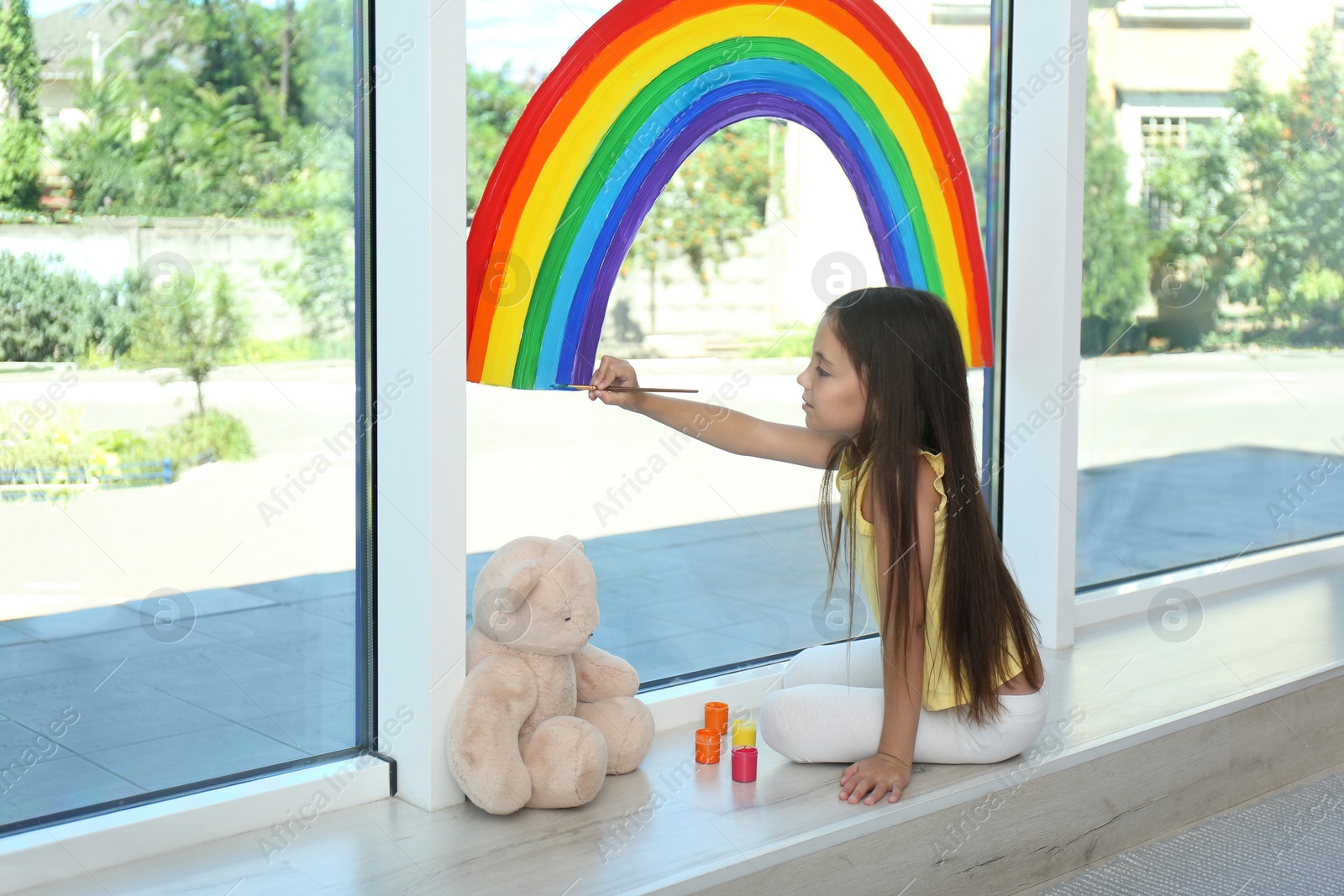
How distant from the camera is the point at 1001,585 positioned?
6.72 feet

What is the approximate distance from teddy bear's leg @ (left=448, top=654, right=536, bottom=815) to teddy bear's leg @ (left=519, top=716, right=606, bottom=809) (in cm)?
2

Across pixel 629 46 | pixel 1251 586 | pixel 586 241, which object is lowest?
pixel 1251 586

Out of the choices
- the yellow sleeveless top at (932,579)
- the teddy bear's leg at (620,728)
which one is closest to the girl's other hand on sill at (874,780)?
the yellow sleeveless top at (932,579)

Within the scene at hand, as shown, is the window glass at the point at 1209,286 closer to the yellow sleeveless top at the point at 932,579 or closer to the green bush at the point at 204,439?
the yellow sleeveless top at the point at 932,579

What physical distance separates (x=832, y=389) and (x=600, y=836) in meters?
0.79

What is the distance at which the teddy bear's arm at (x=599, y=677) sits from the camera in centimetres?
208

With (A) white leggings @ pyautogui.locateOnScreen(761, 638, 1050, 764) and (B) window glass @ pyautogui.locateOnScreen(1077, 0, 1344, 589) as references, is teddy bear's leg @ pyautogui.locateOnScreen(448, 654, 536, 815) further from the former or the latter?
(B) window glass @ pyautogui.locateOnScreen(1077, 0, 1344, 589)

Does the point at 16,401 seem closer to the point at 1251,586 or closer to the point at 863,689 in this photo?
the point at 863,689

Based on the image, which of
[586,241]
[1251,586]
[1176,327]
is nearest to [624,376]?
[586,241]

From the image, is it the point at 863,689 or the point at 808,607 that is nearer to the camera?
the point at 863,689

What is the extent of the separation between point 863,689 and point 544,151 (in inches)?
41.4

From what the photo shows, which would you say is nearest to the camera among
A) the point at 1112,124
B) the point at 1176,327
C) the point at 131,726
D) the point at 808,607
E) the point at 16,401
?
the point at 16,401

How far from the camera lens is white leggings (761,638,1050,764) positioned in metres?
2.07

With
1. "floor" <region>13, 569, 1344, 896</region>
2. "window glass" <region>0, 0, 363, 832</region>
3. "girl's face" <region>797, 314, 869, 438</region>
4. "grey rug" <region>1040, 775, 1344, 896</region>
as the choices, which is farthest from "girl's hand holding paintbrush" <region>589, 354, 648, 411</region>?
"grey rug" <region>1040, 775, 1344, 896</region>
